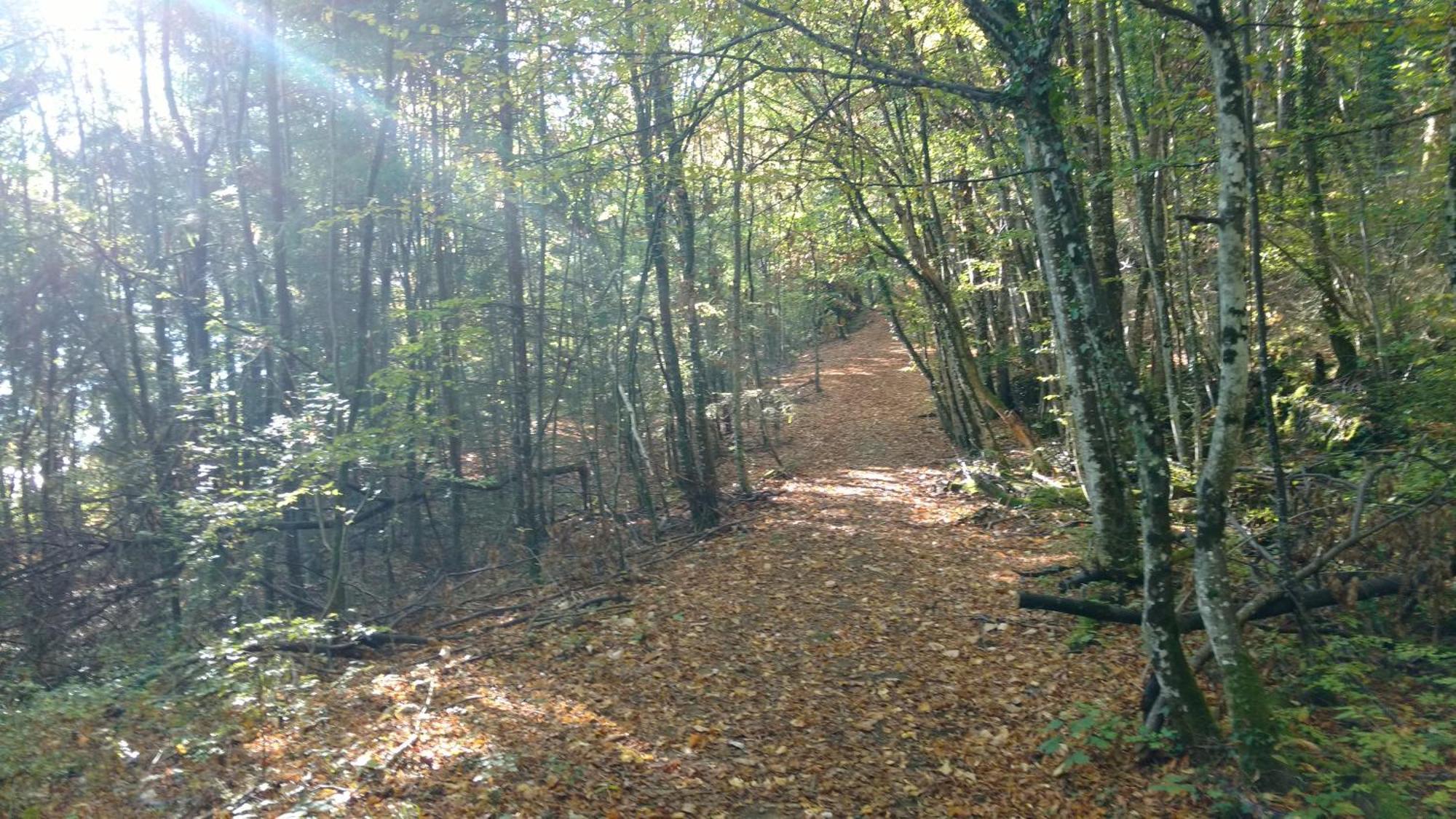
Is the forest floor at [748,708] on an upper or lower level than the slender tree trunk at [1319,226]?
lower

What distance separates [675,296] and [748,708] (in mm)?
8680

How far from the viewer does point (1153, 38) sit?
8.71 m

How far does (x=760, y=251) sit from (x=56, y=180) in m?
14.3

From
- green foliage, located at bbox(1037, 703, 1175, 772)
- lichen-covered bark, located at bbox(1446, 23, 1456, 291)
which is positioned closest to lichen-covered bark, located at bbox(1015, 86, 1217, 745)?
green foliage, located at bbox(1037, 703, 1175, 772)

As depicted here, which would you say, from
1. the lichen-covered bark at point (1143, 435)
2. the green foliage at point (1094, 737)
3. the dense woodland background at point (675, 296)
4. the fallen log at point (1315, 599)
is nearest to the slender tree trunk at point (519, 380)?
the dense woodland background at point (675, 296)

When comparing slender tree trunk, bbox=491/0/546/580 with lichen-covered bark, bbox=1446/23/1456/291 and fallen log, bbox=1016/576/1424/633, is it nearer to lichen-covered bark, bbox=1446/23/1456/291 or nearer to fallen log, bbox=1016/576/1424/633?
fallen log, bbox=1016/576/1424/633

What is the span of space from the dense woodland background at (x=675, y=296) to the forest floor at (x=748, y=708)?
0.70m

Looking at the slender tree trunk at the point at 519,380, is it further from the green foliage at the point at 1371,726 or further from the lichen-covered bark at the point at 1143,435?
the green foliage at the point at 1371,726

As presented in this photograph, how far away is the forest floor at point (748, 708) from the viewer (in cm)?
535

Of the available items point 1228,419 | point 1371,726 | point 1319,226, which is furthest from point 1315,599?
point 1319,226

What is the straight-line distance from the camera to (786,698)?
6.93 metres

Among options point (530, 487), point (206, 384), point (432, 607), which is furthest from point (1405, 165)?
point (206, 384)

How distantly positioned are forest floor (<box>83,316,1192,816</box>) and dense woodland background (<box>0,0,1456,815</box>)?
70 centimetres

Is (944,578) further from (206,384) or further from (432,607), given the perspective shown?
(206,384)
